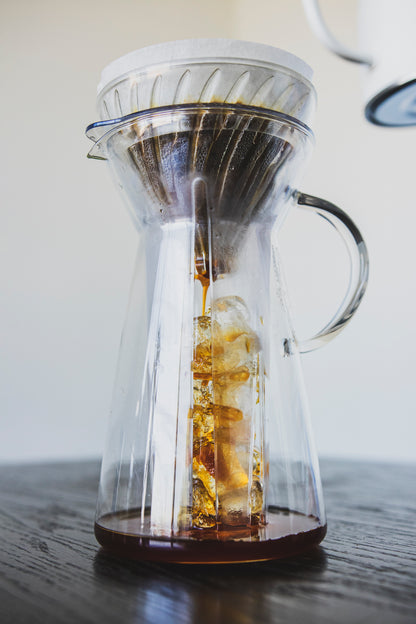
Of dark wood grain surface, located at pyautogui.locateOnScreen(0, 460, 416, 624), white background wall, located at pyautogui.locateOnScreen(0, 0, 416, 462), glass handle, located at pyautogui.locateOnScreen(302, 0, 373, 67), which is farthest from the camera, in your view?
white background wall, located at pyautogui.locateOnScreen(0, 0, 416, 462)

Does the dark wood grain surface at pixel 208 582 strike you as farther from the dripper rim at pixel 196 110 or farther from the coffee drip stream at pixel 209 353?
the dripper rim at pixel 196 110

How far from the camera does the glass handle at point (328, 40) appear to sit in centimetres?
33

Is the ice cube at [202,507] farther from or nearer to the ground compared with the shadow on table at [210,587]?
farther from the ground

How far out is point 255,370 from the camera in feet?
1.05

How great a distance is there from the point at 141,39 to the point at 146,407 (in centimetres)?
146

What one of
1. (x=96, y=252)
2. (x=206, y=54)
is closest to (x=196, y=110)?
(x=206, y=54)

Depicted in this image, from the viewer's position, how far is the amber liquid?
0.27 meters

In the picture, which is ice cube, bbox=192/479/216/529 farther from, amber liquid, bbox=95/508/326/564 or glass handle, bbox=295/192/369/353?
glass handle, bbox=295/192/369/353

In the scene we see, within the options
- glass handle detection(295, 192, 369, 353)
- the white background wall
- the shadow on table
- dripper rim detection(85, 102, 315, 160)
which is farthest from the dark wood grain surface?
the white background wall

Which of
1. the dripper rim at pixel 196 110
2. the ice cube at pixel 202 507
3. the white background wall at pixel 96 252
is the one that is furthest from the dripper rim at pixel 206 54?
the white background wall at pixel 96 252

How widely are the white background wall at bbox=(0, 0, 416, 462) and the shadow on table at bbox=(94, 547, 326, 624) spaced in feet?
3.50

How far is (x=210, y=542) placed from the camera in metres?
0.27

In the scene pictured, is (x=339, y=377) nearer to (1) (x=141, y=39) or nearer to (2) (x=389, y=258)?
(2) (x=389, y=258)

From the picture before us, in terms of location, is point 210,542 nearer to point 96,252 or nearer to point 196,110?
point 196,110
